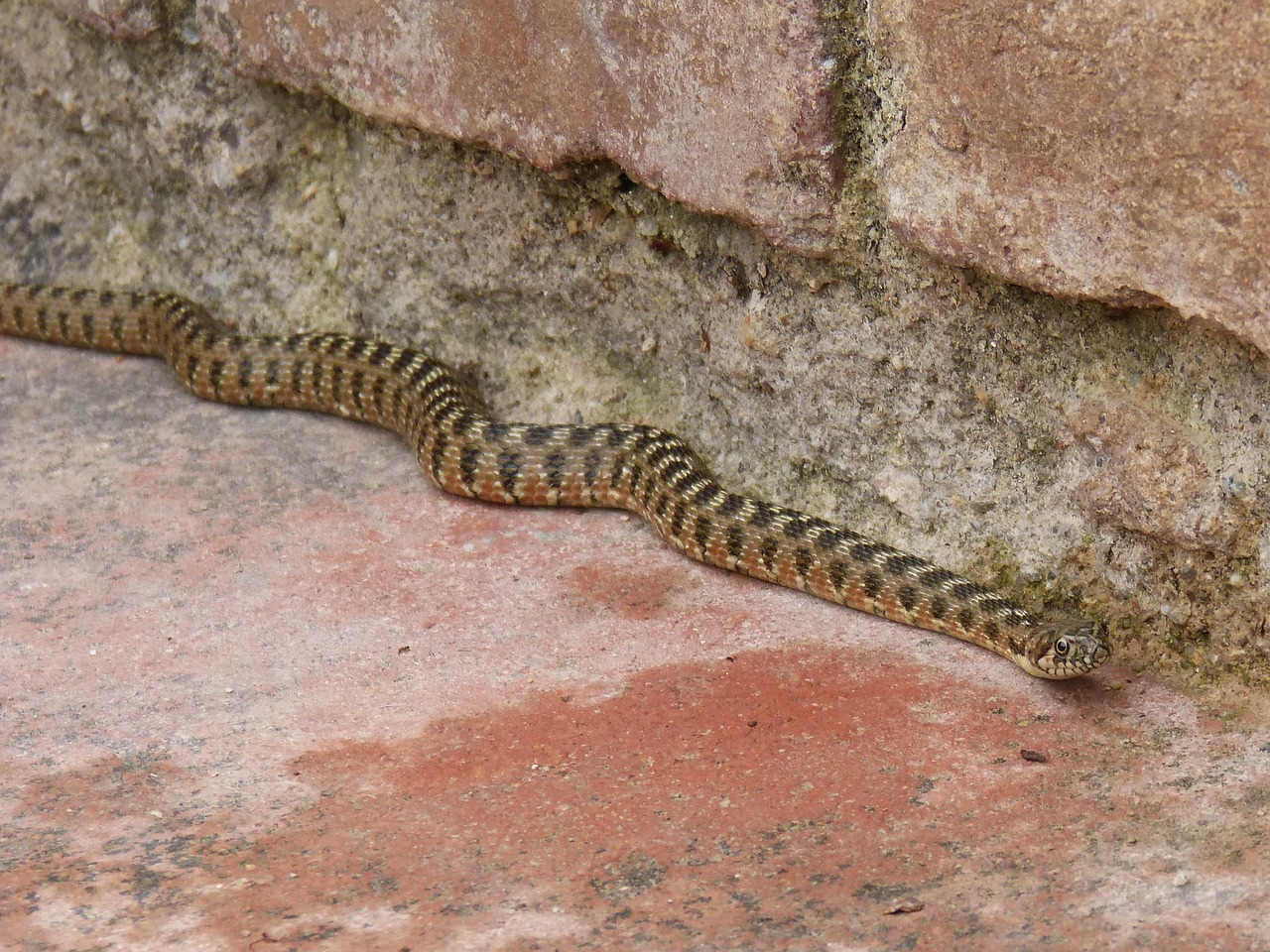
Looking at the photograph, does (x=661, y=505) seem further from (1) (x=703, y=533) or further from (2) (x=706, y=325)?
(2) (x=706, y=325)

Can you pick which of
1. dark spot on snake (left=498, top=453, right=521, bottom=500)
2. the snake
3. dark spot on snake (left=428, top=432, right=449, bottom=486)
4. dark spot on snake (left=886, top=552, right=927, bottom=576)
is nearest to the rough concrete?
dark spot on snake (left=886, top=552, right=927, bottom=576)

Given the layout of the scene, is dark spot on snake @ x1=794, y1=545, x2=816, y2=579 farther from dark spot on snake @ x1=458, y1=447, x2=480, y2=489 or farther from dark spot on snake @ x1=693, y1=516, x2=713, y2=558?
dark spot on snake @ x1=458, y1=447, x2=480, y2=489

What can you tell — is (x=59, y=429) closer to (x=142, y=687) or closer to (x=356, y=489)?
(x=356, y=489)

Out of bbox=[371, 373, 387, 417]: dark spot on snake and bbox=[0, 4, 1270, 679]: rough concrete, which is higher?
bbox=[0, 4, 1270, 679]: rough concrete

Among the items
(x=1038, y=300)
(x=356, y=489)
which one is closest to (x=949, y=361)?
(x=1038, y=300)

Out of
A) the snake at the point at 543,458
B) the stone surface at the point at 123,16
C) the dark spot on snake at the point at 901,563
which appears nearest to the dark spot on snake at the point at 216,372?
the snake at the point at 543,458

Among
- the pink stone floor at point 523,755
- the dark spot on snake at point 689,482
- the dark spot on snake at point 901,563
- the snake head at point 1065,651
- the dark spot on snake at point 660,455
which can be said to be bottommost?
the pink stone floor at point 523,755

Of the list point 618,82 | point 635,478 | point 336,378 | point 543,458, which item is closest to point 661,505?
point 635,478

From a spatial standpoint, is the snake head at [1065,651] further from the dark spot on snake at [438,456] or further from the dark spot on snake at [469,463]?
the dark spot on snake at [438,456]
